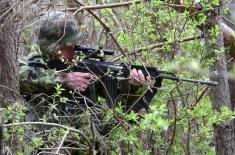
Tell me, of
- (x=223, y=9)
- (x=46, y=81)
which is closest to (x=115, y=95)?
(x=46, y=81)

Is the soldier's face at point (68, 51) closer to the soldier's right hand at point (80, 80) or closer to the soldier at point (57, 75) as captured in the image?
the soldier at point (57, 75)

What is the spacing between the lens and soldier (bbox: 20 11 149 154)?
3688 millimetres

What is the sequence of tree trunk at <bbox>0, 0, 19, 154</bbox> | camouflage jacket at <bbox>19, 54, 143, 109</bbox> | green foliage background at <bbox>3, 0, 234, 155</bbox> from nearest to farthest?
green foliage background at <bbox>3, 0, 234, 155</bbox>
tree trunk at <bbox>0, 0, 19, 154</bbox>
camouflage jacket at <bbox>19, 54, 143, 109</bbox>

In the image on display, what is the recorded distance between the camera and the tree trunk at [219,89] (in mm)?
3859

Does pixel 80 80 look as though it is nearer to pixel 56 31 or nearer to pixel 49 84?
pixel 49 84

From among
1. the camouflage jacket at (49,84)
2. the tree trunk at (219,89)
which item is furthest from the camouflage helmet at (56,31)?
the tree trunk at (219,89)

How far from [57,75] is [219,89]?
1308 millimetres

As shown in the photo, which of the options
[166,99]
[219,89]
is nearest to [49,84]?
[166,99]

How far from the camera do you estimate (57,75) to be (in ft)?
12.7

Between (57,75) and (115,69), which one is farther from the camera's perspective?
(57,75)

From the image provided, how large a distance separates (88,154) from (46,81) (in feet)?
3.19

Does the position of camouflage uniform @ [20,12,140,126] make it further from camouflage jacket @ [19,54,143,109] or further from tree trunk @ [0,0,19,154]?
tree trunk @ [0,0,19,154]

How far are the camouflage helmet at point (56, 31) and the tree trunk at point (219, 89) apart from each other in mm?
1186

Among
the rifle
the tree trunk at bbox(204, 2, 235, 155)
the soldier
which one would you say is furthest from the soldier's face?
the tree trunk at bbox(204, 2, 235, 155)
